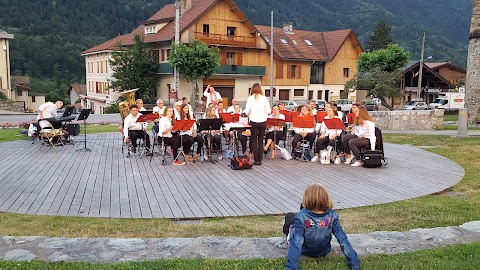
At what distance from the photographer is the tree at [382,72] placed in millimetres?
38750

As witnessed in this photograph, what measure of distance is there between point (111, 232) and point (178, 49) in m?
29.7

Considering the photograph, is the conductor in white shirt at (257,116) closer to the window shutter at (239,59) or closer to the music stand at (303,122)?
the music stand at (303,122)

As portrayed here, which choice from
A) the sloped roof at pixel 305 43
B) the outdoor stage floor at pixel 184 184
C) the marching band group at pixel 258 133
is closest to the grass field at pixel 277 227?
the outdoor stage floor at pixel 184 184

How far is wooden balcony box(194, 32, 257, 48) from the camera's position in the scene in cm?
4103

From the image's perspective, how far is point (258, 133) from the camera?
11.2 metres

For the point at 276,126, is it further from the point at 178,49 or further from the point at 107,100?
the point at 107,100

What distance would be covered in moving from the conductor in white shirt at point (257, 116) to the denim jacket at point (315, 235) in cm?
655

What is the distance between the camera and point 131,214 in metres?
7.00

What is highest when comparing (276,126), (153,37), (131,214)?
(153,37)

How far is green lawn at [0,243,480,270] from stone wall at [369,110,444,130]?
59.4 ft

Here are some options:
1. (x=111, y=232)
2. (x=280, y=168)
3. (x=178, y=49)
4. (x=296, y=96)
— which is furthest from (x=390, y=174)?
(x=296, y=96)

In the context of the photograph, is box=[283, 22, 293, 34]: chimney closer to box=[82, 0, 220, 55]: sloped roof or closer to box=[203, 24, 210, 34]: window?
box=[82, 0, 220, 55]: sloped roof

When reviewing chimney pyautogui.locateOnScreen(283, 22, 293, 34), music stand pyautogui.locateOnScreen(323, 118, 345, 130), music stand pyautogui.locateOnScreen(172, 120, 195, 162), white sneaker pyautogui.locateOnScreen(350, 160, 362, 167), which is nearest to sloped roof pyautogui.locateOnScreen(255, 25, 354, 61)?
chimney pyautogui.locateOnScreen(283, 22, 293, 34)

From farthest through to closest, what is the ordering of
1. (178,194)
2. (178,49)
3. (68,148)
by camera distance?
(178,49) < (68,148) < (178,194)
